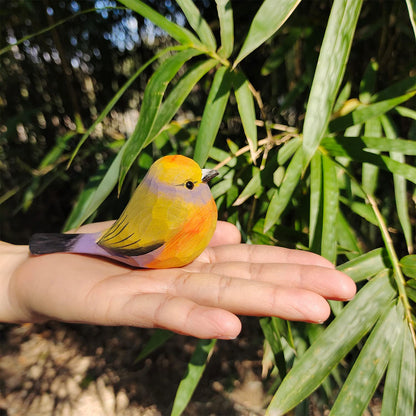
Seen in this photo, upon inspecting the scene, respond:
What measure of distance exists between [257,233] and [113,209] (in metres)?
0.62

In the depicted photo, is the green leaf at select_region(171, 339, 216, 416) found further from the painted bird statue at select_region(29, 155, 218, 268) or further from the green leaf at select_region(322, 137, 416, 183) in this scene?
the green leaf at select_region(322, 137, 416, 183)

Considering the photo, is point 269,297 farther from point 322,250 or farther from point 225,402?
point 225,402

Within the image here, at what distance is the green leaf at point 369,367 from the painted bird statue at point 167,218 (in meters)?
0.38

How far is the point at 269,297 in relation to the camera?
1.86 feet

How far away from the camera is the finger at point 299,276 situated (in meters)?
0.61

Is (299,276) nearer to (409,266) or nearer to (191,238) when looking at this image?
(191,238)

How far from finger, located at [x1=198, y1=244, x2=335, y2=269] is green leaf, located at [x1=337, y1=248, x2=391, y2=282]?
13 centimetres

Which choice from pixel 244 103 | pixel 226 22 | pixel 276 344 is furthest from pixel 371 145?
pixel 276 344

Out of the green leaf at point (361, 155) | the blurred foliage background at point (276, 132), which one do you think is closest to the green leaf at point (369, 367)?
the blurred foliage background at point (276, 132)

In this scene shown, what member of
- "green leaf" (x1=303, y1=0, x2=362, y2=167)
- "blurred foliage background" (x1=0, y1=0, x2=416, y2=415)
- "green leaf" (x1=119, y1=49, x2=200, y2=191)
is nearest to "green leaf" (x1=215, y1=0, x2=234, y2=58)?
"blurred foliage background" (x1=0, y1=0, x2=416, y2=415)

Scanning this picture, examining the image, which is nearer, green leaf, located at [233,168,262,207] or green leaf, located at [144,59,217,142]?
green leaf, located at [144,59,217,142]

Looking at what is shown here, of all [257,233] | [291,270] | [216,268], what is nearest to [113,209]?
[257,233]

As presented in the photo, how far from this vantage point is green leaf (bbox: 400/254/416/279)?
0.78m

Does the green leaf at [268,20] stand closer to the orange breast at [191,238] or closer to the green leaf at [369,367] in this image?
the orange breast at [191,238]
